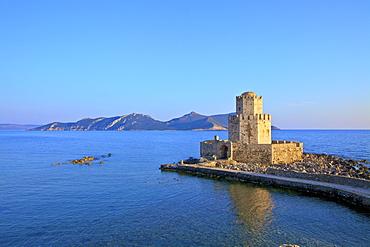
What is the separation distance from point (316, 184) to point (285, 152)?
11716mm

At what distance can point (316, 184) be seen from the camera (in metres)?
19.7

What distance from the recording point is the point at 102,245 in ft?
38.1

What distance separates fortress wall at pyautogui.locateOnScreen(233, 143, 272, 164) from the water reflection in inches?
314

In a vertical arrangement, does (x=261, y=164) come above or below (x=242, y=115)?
below

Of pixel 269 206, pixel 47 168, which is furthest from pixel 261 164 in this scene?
pixel 47 168

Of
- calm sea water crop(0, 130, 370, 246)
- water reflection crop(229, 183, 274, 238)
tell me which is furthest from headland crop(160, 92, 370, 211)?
calm sea water crop(0, 130, 370, 246)

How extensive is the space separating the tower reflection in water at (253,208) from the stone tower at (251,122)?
9.37 metres

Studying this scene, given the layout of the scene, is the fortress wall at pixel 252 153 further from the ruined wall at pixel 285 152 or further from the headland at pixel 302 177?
the headland at pixel 302 177

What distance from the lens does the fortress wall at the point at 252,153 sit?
29938mm

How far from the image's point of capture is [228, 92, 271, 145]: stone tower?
102 ft

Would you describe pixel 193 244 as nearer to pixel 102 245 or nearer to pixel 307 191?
pixel 102 245

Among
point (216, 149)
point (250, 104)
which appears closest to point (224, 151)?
point (216, 149)

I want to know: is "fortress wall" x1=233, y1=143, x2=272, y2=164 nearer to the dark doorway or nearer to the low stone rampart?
the dark doorway

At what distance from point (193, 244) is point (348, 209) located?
974 centimetres
